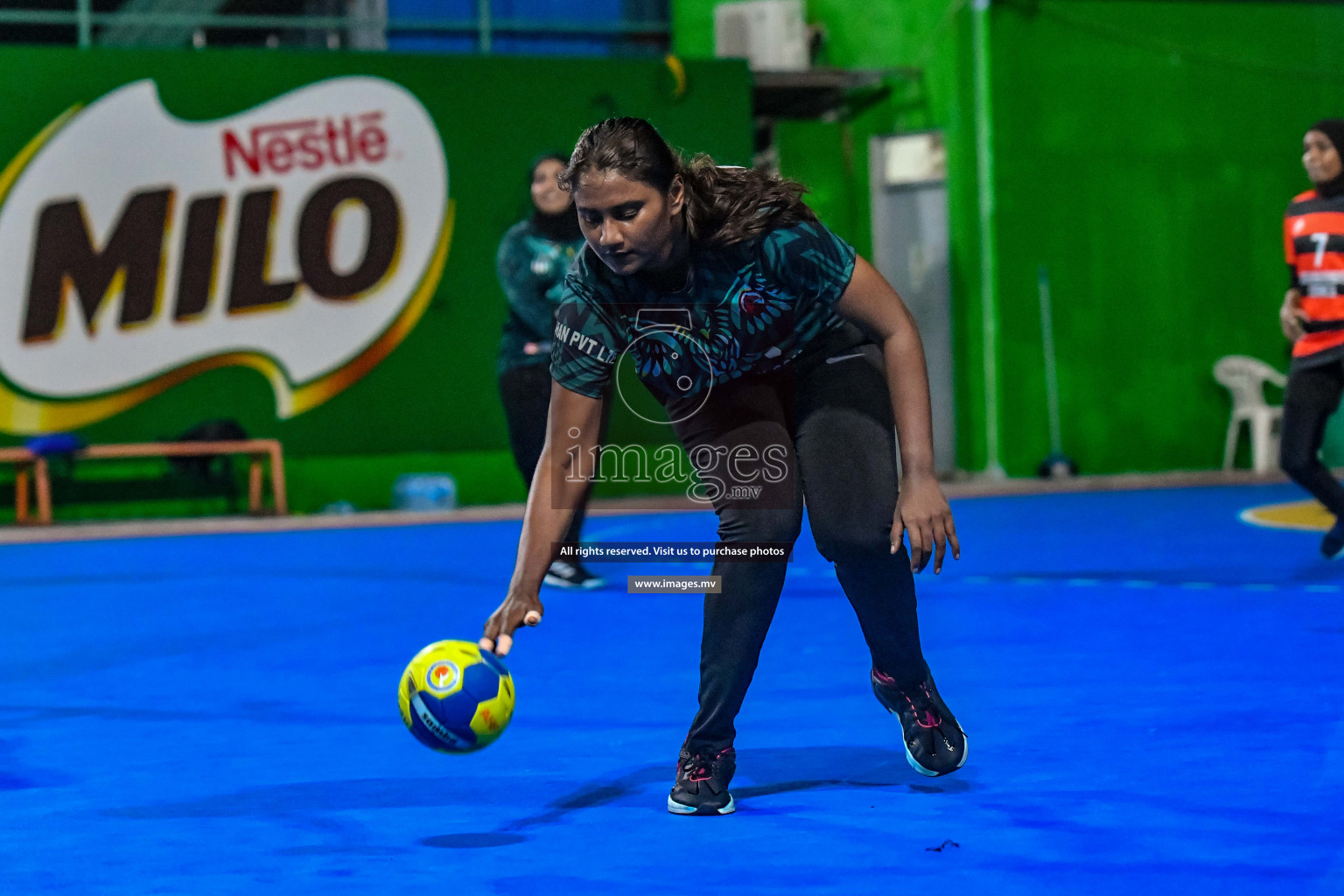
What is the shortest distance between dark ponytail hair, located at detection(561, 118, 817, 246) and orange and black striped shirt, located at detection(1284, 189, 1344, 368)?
5.01m

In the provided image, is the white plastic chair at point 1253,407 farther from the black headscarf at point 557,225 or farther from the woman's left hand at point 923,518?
the woman's left hand at point 923,518

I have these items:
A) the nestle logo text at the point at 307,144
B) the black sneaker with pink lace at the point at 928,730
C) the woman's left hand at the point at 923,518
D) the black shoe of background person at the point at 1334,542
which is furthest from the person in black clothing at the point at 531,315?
the nestle logo text at the point at 307,144

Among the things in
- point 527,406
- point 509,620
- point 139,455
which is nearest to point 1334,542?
point 527,406

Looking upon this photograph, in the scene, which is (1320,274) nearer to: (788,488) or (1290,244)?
(1290,244)

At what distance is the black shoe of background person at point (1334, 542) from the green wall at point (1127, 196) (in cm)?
744

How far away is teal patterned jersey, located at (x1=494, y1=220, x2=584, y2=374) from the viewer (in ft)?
26.3

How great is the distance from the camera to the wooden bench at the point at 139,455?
13453mm

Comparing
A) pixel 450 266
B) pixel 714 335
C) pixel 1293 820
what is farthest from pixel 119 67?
pixel 1293 820

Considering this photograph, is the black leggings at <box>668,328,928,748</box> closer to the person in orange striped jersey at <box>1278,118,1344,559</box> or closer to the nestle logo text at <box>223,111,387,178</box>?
the person in orange striped jersey at <box>1278,118,1344,559</box>

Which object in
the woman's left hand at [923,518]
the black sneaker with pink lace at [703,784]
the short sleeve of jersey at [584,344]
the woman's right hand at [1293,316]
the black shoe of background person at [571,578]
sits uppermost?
the short sleeve of jersey at [584,344]

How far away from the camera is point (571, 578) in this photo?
8.36 m

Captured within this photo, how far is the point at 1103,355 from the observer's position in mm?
16000

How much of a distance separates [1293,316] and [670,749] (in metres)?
4.96

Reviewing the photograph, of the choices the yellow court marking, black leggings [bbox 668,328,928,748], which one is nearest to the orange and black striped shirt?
the yellow court marking
